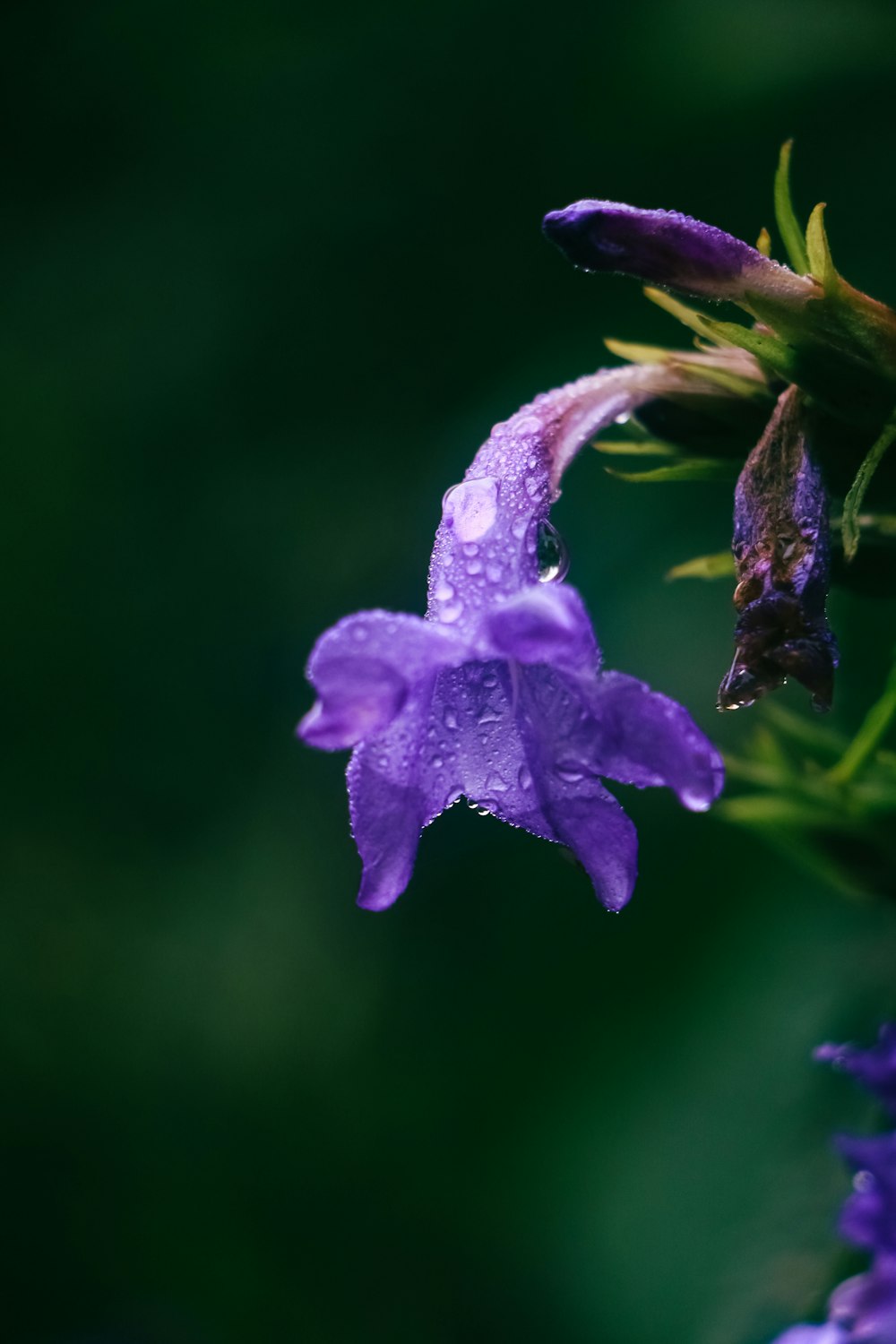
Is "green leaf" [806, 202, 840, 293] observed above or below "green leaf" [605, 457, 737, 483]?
above

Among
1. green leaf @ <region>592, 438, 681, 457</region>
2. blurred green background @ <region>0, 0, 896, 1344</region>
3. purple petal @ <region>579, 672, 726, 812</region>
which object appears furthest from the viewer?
blurred green background @ <region>0, 0, 896, 1344</region>

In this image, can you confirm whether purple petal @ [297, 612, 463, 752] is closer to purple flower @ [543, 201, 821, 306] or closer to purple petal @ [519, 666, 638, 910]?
purple petal @ [519, 666, 638, 910]

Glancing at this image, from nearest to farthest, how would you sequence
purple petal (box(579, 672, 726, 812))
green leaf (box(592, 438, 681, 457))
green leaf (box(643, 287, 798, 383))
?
purple petal (box(579, 672, 726, 812)) → green leaf (box(643, 287, 798, 383)) → green leaf (box(592, 438, 681, 457))

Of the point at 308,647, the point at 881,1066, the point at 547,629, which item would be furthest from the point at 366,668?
the point at 308,647

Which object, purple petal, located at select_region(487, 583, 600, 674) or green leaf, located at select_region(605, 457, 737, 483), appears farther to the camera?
green leaf, located at select_region(605, 457, 737, 483)

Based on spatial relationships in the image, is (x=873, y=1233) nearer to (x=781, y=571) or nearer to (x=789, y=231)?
(x=781, y=571)

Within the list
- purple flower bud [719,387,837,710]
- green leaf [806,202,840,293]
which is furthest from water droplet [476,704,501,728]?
green leaf [806,202,840,293]

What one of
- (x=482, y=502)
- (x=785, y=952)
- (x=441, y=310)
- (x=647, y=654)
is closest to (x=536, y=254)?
(x=441, y=310)
